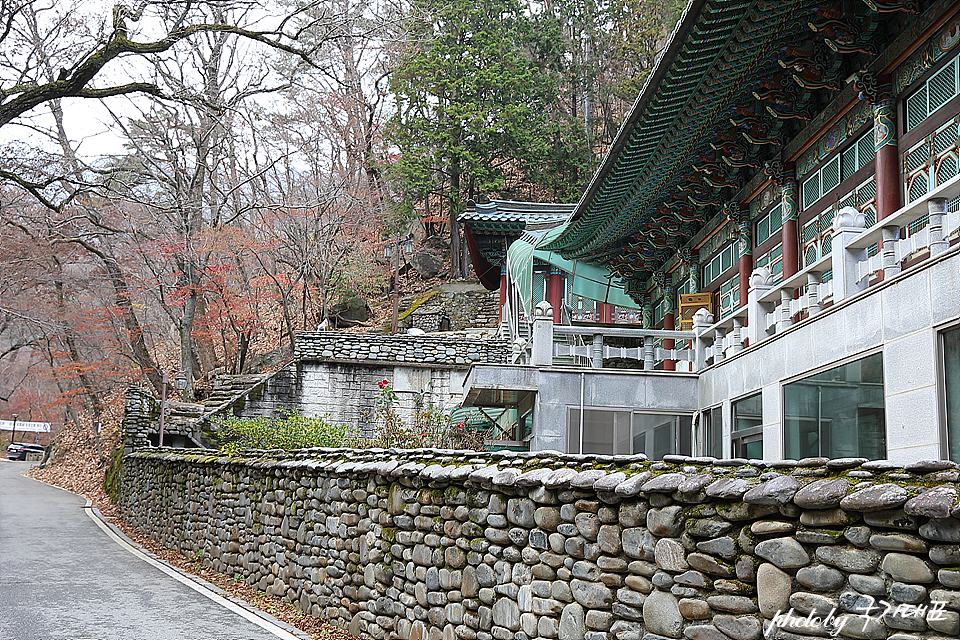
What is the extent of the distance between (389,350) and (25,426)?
45.2 m

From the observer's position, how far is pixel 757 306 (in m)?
11.6

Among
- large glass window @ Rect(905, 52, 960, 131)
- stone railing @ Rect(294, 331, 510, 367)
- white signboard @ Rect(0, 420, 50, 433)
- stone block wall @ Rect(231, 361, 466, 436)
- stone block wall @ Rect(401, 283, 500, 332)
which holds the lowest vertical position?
white signboard @ Rect(0, 420, 50, 433)

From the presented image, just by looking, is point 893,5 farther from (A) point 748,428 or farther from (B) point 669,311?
(B) point 669,311

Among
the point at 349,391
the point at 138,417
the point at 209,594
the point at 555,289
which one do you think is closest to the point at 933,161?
the point at 209,594

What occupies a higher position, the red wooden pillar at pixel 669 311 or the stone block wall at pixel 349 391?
the red wooden pillar at pixel 669 311

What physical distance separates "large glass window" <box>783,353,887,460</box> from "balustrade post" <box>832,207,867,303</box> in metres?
0.80

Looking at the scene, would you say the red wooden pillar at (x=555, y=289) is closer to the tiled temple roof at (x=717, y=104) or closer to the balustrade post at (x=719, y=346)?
the tiled temple roof at (x=717, y=104)

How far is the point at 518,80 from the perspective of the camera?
37.4m

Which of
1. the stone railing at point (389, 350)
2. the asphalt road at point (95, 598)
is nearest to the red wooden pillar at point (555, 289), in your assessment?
the stone railing at point (389, 350)

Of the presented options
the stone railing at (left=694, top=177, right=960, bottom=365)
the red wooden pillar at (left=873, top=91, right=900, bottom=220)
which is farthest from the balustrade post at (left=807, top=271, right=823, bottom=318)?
the red wooden pillar at (left=873, top=91, right=900, bottom=220)

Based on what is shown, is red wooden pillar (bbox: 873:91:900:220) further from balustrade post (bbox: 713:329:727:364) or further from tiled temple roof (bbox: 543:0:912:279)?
balustrade post (bbox: 713:329:727:364)

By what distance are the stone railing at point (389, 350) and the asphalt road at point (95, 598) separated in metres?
7.35

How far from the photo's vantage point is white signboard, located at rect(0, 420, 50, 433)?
5894cm

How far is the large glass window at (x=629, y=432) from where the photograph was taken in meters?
14.6
